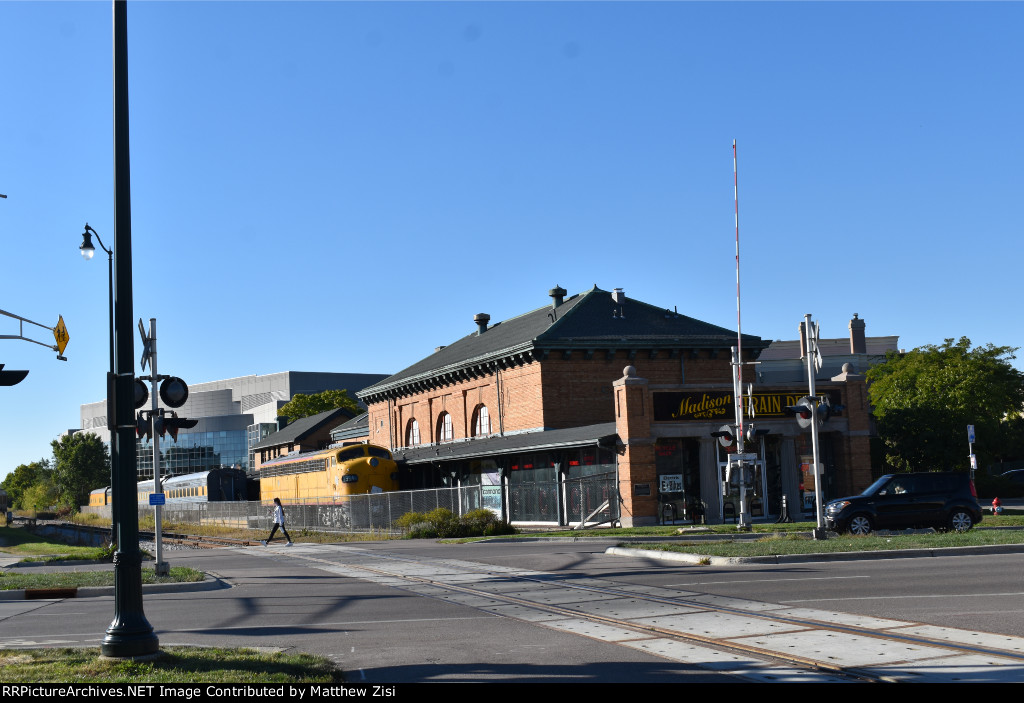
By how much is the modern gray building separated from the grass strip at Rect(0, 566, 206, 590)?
105937 mm

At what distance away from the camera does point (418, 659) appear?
391 inches

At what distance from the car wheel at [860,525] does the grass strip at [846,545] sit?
212cm

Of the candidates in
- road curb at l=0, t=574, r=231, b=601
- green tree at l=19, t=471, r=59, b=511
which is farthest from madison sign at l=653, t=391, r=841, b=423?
green tree at l=19, t=471, r=59, b=511

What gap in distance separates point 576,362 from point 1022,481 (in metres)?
31.5

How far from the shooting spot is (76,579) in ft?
69.2

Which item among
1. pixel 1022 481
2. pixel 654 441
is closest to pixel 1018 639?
pixel 654 441

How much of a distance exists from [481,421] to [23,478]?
11956 cm

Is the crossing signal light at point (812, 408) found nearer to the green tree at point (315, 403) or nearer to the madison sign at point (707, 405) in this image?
the madison sign at point (707, 405)

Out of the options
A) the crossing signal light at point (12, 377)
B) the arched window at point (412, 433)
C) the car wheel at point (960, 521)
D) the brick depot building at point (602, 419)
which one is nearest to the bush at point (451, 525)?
the brick depot building at point (602, 419)

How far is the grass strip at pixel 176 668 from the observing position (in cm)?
826

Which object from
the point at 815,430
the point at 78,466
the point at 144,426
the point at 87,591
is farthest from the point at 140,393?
the point at 78,466

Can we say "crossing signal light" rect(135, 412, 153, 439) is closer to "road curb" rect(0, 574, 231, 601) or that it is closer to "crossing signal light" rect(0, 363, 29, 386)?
"crossing signal light" rect(0, 363, 29, 386)

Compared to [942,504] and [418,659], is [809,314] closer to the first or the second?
[942,504]

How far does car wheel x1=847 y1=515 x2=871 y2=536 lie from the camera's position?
2658 cm
